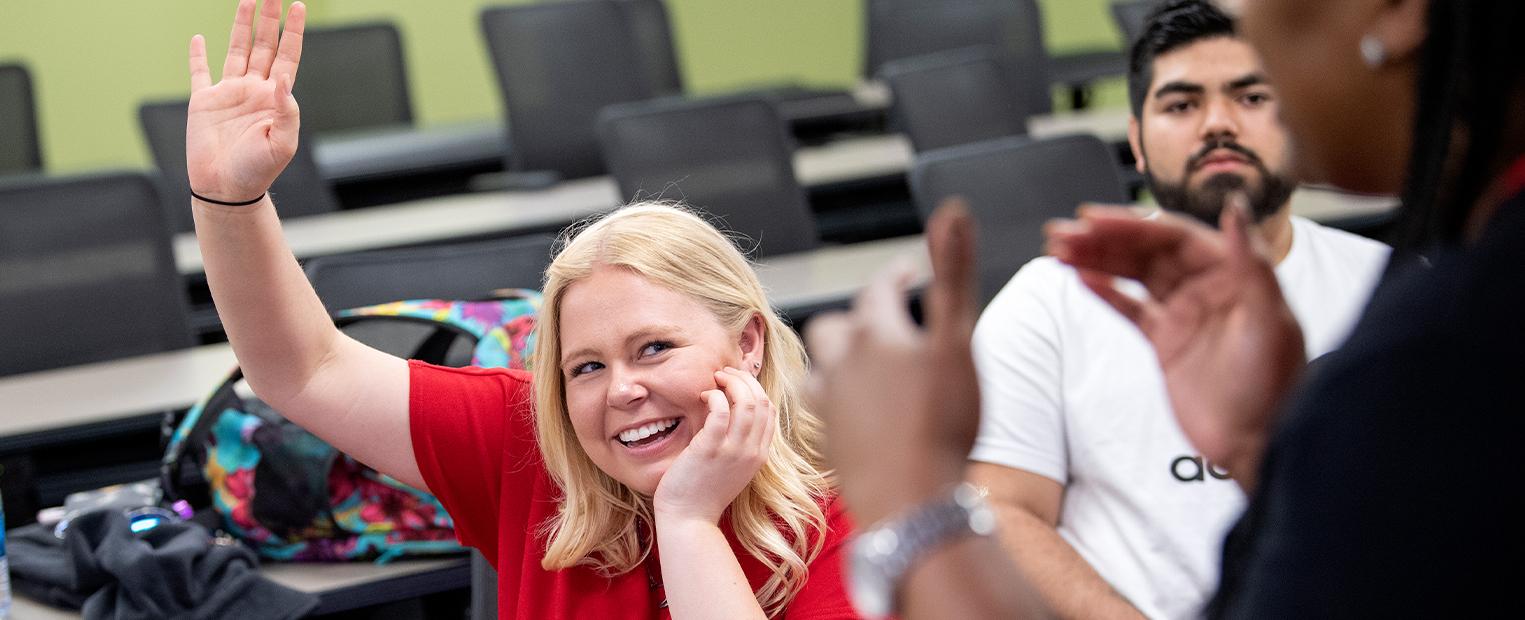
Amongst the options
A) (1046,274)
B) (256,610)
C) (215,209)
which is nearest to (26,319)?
(256,610)

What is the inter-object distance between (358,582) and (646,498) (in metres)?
0.65

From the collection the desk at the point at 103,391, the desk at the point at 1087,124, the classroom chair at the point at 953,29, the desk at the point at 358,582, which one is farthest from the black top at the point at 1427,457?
the classroom chair at the point at 953,29

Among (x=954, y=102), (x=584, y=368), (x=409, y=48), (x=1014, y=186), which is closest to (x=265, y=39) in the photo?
(x=584, y=368)

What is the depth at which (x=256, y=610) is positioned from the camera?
1.94 m

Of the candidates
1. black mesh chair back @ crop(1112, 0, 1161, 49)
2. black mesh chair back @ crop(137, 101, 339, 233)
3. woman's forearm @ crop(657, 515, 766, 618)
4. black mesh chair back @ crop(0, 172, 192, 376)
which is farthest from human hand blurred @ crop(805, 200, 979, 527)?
black mesh chair back @ crop(1112, 0, 1161, 49)

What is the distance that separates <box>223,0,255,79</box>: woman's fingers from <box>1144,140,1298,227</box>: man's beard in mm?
1275

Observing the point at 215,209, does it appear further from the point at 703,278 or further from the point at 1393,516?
the point at 1393,516

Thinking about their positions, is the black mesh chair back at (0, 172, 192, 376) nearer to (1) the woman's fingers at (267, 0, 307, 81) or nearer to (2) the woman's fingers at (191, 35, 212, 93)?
(2) the woman's fingers at (191, 35, 212, 93)

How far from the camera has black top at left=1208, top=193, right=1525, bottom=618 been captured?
1.91 feet

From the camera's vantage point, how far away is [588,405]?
58.8 inches

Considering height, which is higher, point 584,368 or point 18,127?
point 18,127

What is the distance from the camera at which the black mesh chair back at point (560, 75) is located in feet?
15.5

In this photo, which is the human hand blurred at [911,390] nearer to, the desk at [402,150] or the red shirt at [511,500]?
the red shirt at [511,500]

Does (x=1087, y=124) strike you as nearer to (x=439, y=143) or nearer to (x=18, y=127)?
(x=439, y=143)
